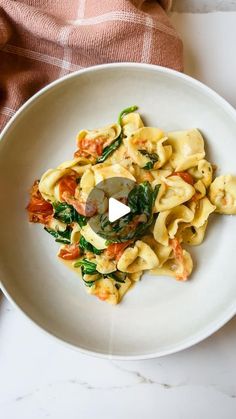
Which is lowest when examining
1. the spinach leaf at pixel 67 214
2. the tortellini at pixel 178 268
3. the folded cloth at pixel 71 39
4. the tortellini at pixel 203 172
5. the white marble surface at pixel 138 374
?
the white marble surface at pixel 138 374

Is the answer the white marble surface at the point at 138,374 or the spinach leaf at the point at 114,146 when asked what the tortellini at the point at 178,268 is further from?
the spinach leaf at the point at 114,146

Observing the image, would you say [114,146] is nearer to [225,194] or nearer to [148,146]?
[148,146]

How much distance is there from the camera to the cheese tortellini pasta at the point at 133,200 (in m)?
1.91

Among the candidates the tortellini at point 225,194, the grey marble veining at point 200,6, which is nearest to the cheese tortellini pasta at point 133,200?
the tortellini at point 225,194

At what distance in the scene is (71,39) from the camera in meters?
2.00

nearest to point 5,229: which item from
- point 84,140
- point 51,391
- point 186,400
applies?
point 84,140

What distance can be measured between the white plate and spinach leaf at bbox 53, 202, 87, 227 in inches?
4.5

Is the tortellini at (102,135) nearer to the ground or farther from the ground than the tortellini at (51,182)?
farther from the ground

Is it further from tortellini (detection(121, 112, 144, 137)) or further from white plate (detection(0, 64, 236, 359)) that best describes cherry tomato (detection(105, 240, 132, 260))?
tortellini (detection(121, 112, 144, 137))

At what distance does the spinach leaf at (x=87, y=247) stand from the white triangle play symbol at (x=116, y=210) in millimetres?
140

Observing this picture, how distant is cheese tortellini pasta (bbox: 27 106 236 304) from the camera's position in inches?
75.2

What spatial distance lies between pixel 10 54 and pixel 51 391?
1436 millimetres

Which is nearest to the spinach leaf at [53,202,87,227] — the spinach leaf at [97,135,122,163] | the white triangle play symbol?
the white triangle play symbol

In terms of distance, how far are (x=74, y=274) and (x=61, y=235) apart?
16 cm
